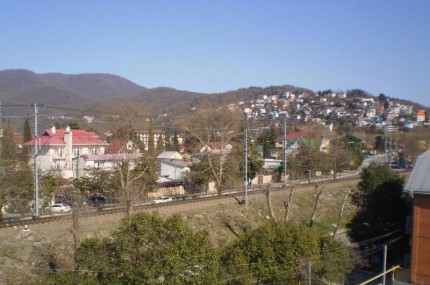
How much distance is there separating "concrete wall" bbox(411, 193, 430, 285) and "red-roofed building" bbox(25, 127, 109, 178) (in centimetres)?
2955

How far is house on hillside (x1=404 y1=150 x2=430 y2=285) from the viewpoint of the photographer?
12547mm

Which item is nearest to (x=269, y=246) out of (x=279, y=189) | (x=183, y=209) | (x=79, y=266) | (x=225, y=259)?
(x=225, y=259)

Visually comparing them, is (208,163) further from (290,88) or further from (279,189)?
(290,88)

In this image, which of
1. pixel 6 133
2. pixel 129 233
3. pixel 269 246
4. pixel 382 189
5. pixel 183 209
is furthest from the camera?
pixel 6 133

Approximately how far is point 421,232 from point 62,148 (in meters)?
33.5

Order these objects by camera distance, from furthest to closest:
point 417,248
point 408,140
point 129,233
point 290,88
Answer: point 290,88 < point 408,140 < point 417,248 < point 129,233

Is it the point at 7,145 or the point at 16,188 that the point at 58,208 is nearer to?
the point at 16,188

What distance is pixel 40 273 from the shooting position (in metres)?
13.2

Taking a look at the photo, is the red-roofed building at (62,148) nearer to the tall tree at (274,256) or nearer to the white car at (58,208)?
the white car at (58,208)

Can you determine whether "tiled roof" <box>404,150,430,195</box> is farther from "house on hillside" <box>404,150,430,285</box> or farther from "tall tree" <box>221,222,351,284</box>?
"tall tree" <box>221,222,351,284</box>

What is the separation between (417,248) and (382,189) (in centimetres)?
448

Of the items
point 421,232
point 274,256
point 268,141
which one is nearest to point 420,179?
point 421,232

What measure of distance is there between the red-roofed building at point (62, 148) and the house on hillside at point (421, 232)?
96.9 feet

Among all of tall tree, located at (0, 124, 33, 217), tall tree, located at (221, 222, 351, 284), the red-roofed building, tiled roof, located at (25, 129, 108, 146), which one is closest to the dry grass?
tall tree, located at (0, 124, 33, 217)
